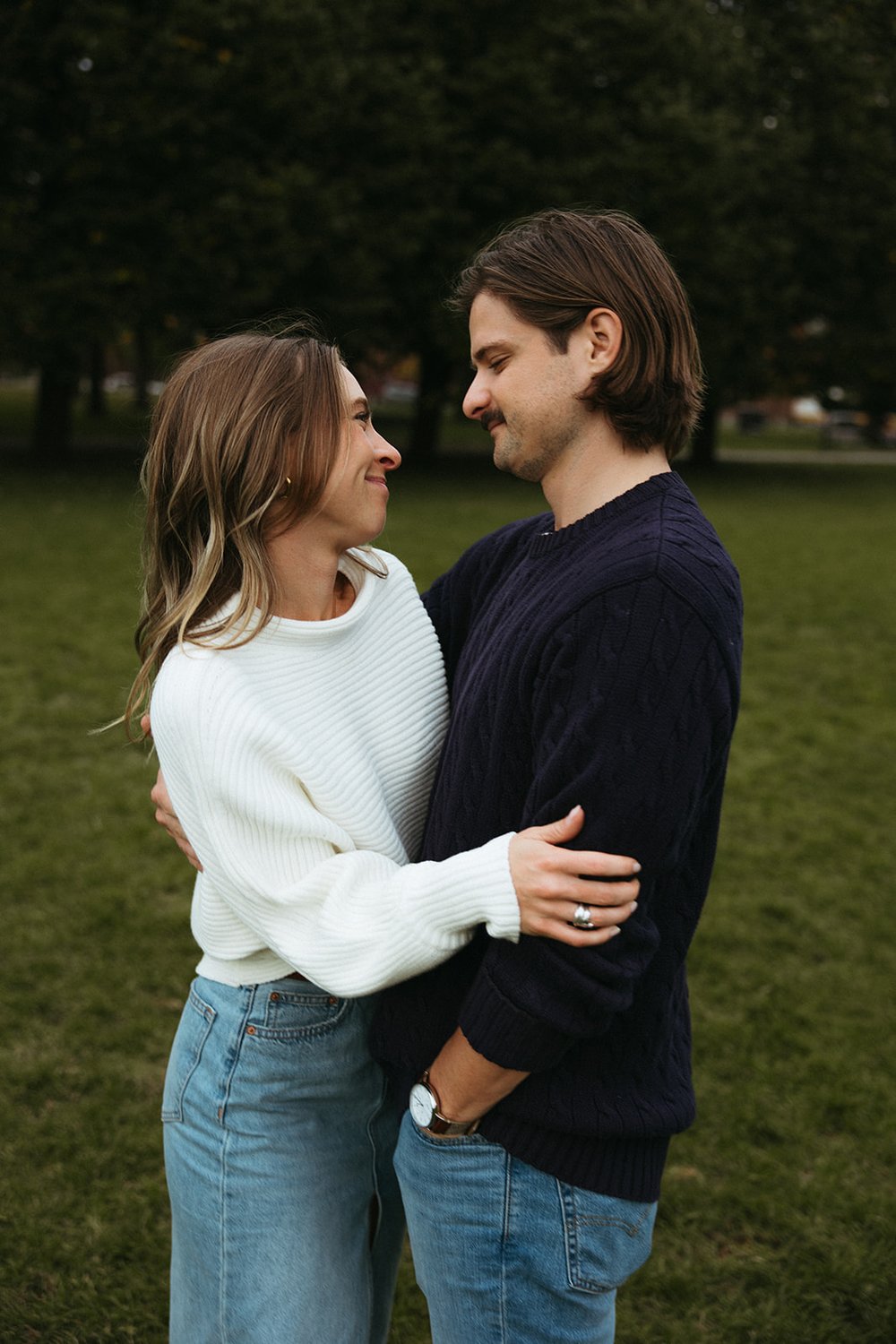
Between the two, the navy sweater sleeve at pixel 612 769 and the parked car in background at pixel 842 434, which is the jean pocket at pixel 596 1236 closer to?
the navy sweater sleeve at pixel 612 769

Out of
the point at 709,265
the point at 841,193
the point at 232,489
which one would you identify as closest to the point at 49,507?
the point at 709,265

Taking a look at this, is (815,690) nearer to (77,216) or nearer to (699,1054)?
(699,1054)

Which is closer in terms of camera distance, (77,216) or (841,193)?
(77,216)

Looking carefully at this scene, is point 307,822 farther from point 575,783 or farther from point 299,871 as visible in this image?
point 575,783

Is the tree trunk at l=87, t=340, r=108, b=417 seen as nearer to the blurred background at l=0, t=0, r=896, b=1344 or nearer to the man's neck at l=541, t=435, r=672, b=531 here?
the blurred background at l=0, t=0, r=896, b=1344

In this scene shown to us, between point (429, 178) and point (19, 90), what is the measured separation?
22.0 ft

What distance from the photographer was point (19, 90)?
1652 cm

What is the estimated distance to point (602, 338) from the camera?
1.87 metres

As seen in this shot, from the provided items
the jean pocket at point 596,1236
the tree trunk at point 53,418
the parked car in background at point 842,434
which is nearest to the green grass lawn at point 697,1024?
the jean pocket at point 596,1236

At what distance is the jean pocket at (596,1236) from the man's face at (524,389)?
1131 millimetres

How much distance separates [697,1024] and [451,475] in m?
19.2

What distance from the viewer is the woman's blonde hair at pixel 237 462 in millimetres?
1983

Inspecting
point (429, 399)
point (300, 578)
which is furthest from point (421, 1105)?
point (429, 399)

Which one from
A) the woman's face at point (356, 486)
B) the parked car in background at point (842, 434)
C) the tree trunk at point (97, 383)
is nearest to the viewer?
the woman's face at point (356, 486)
